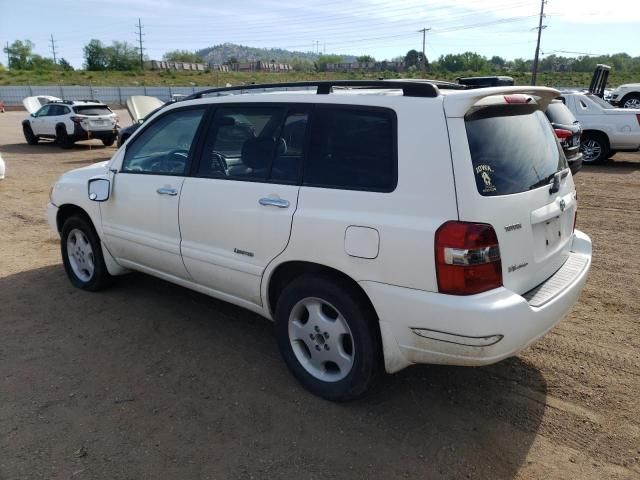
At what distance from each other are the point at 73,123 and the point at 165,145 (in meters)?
16.5

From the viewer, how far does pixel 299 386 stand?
3418 millimetres

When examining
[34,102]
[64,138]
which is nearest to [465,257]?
[64,138]

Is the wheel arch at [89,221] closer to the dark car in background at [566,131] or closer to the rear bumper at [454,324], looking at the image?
the rear bumper at [454,324]

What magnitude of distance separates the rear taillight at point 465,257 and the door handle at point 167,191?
212 centimetres

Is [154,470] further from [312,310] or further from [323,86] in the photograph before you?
[323,86]

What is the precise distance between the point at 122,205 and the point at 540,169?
10.5 ft

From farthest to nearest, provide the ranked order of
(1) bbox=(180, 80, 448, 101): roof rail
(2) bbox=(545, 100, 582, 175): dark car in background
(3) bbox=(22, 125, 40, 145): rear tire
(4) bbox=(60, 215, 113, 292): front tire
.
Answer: (3) bbox=(22, 125, 40, 145): rear tire < (2) bbox=(545, 100, 582, 175): dark car in background < (4) bbox=(60, 215, 113, 292): front tire < (1) bbox=(180, 80, 448, 101): roof rail

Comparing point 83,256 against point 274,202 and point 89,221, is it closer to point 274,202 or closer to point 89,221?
point 89,221

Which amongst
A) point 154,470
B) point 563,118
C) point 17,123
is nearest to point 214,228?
point 154,470

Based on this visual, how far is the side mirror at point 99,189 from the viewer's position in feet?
14.8

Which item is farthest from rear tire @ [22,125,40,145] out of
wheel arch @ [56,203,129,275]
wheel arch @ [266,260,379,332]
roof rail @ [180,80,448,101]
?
wheel arch @ [266,260,379,332]

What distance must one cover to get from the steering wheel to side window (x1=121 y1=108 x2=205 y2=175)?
28 cm

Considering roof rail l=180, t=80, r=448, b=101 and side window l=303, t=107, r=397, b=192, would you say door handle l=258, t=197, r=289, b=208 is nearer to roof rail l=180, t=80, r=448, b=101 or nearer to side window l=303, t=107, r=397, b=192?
side window l=303, t=107, r=397, b=192

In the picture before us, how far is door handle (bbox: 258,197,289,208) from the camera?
3191 mm
